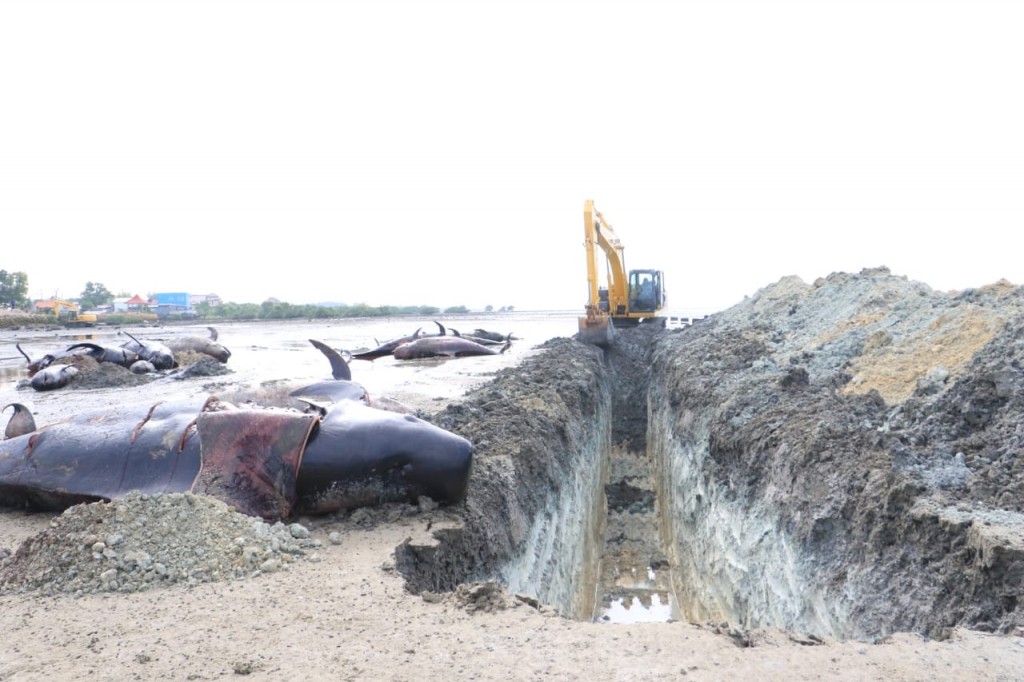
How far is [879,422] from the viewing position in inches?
252

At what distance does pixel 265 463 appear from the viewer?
5.35 meters

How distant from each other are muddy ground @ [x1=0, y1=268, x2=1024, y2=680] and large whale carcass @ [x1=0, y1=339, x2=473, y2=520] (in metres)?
0.24

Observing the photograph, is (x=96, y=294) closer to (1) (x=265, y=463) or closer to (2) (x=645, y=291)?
(2) (x=645, y=291)

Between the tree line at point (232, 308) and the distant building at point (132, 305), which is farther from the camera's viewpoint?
the distant building at point (132, 305)

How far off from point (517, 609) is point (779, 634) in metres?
1.34

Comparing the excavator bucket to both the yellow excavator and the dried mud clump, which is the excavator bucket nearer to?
the dried mud clump

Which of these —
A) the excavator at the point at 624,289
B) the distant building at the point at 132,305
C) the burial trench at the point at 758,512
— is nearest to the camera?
the burial trench at the point at 758,512

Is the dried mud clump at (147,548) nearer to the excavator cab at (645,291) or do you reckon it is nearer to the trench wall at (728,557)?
the trench wall at (728,557)

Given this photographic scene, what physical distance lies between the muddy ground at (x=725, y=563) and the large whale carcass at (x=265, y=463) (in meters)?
0.24

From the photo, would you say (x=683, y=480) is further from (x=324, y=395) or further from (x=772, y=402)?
(x=324, y=395)

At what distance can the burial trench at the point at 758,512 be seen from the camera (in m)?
4.22

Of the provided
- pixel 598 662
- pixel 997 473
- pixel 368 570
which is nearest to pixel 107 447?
pixel 368 570

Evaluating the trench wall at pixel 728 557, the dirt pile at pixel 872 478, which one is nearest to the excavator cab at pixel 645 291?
the trench wall at pixel 728 557

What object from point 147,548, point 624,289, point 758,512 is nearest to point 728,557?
point 758,512
